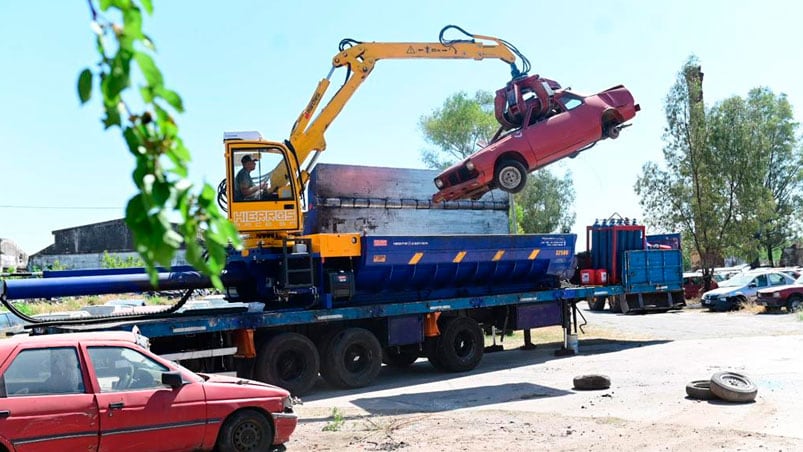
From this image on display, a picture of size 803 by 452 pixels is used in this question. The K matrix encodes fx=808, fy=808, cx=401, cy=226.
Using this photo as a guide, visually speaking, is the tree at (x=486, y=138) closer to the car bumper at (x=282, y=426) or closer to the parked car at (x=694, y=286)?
the parked car at (x=694, y=286)

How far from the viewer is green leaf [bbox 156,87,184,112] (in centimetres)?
209

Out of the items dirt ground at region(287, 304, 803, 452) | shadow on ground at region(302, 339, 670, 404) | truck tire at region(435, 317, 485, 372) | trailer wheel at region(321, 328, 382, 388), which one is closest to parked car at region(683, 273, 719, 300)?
shadow on ground at region(302, 339, 670, 404)

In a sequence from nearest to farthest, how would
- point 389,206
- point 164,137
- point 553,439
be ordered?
point 164,137 < point 553,439 < point 389,206

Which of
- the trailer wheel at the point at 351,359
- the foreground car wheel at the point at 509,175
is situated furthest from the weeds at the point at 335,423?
the foreground car wheel at the point at 509,175

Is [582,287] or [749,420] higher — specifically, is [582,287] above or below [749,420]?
above

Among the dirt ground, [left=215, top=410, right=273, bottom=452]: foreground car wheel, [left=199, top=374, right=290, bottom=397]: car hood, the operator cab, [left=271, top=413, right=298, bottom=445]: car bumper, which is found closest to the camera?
[left=215, top=410, right=273, bottom=452]: foreground car wheel

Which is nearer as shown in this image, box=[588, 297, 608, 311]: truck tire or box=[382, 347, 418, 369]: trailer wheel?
box=[382, 347, 418, 369]: trailer wheel

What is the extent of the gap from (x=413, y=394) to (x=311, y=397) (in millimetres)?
1684

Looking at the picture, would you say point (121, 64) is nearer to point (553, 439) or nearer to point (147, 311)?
point (553, 439)

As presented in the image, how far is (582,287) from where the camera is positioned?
18.4m

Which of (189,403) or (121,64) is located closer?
(121,64)

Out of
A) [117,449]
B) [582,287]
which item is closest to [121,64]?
[117,449]

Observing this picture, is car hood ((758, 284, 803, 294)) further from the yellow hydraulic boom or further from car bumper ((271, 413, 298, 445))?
car bumper ((271, 413, 298, 445))

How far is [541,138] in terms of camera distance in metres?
15.0
